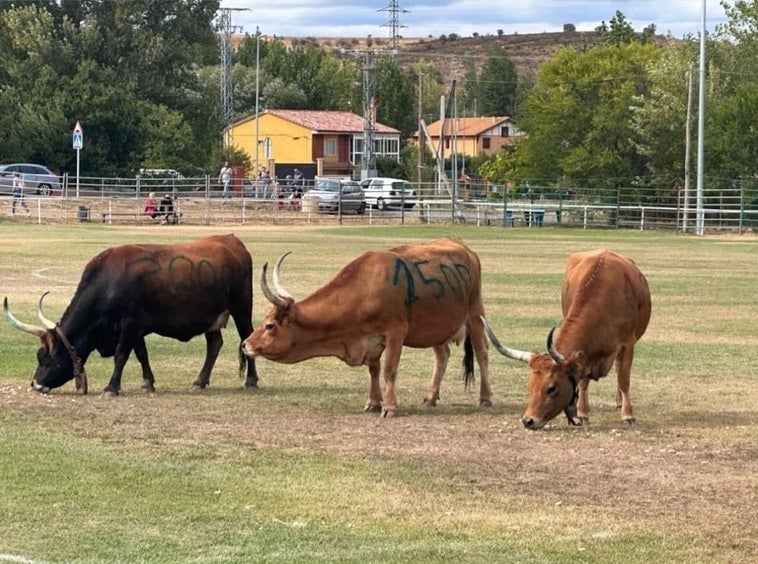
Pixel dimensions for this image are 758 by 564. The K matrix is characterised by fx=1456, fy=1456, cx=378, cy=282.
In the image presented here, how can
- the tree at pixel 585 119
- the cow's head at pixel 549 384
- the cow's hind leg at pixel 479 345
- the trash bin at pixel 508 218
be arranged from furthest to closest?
the tree at pixel 585 119
the trash bin at pixel 508 218
the cow's hind leg at pixel 479 345
the cow's head at pixel 549 384

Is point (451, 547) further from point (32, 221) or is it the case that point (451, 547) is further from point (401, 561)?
point (32, 221)

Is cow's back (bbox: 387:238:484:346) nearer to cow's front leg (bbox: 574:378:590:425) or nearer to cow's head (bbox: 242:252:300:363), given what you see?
cow's head (bbox: 242:252:300:363)

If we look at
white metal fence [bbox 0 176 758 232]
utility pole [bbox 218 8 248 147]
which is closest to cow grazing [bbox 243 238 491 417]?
white metal fence [bbox 0 176 758 232]

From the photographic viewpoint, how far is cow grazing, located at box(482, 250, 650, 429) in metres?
12.1

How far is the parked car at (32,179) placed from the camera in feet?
207

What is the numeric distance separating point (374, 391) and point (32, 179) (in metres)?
53.3

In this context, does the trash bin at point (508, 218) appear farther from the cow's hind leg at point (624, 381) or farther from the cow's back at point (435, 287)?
the cow's hind leg at point (624, 381)

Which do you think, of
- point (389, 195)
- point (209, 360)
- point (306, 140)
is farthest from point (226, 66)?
point (209, 360)

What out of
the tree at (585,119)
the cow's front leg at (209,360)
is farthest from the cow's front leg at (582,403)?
the tree at (585,119)

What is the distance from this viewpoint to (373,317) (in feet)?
44.2

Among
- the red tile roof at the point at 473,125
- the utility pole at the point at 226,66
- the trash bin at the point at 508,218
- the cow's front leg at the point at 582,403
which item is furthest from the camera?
the red tile roof at the point at 473,125

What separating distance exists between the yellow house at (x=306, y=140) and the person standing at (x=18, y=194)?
48379 millimetres

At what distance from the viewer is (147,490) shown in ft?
32.4

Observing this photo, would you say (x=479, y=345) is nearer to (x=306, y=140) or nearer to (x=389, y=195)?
(x=389, y=195)
